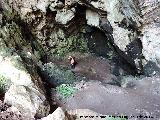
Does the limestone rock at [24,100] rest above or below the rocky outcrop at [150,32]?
below

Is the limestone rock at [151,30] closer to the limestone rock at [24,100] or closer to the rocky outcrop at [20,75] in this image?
the rocky outcrop at [20,75]

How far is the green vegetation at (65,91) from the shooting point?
12.7 metres

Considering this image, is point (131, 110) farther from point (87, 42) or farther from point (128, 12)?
point (87, 42)

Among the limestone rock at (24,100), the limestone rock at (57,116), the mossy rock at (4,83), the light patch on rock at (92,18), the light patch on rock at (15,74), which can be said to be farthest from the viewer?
the light patch on rock at (92,18)

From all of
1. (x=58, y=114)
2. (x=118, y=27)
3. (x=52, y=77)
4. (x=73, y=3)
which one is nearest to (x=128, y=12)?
(x=118, y=27)

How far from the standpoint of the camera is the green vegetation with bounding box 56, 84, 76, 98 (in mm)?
12711

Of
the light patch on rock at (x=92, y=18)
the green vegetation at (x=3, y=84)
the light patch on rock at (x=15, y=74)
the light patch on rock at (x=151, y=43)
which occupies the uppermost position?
the light patch on rock at (x=92, y=18)

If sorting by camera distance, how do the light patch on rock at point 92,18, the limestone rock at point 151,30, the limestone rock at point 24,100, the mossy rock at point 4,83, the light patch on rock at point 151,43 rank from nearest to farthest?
1. the limestone rock at point 24,100
2. the mossy rock at point 4,83
3. the limestone rock at point 151,30
4. the light patch on rock at point 151,43
5. the light patch on rock at point 92,18

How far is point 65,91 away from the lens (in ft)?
42.3

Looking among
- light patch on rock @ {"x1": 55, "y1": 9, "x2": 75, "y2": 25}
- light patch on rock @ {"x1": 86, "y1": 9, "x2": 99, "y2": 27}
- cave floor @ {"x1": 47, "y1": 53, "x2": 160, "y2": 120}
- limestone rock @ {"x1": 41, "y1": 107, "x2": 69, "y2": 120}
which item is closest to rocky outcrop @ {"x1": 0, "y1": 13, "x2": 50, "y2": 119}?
limestone rock @ {"x1": 41, "y1": 107, "x2": 69, "y2": 120}

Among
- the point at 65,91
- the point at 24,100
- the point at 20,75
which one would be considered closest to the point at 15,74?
the point at 20,75

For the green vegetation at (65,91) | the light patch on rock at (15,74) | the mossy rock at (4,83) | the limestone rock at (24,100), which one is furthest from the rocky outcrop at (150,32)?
the mossy rock at (4,83)

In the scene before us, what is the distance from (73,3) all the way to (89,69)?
3960 mm

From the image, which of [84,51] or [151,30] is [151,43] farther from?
[84,51]
